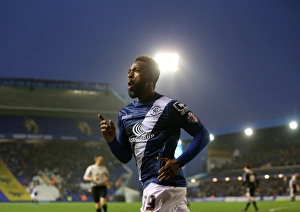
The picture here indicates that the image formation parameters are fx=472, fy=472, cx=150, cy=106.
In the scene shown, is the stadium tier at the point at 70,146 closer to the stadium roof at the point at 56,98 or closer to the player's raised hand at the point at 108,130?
the stadium roof at the point at 56,98

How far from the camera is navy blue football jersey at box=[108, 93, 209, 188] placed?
4.35m

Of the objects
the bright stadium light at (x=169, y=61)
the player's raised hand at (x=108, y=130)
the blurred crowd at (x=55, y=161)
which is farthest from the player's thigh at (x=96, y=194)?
the blurred crowd at (x=55, y=161)

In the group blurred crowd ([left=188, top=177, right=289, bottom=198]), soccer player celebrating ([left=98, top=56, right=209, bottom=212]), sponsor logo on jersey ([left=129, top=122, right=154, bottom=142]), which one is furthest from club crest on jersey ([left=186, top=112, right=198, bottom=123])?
blurred crowd ([left=188, top=177, right=289, bottom=198])

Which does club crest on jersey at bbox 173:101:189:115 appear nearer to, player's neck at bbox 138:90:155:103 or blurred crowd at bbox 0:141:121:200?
player's neck at bbox 138:90:155:103

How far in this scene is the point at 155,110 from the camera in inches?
177

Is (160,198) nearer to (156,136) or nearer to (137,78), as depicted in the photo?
(156,136)

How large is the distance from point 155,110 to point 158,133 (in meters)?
0.23

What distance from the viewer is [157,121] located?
444cm

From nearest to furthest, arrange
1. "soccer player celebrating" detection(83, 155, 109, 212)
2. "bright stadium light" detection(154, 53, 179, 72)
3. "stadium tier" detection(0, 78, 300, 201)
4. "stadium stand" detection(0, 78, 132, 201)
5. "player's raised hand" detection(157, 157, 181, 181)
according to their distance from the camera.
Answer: "player's raised hand" detection(157, 157, 181, 181) < "soccer player celebrating" detection(83, 155, 109, 212) < "bright stadium light" detection(154, 53, 179, 72) < "stadium tier" detection(0, 78, 300, 201) < "stadium stand" detection(0, 78, 132, 201)

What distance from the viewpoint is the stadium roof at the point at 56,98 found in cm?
5456

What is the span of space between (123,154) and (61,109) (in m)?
56.4

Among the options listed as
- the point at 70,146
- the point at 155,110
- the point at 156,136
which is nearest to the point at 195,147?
the point at 156,136

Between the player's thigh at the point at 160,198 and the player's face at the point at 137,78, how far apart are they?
2.97ft

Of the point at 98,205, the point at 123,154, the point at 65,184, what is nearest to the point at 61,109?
the point at 65,184
